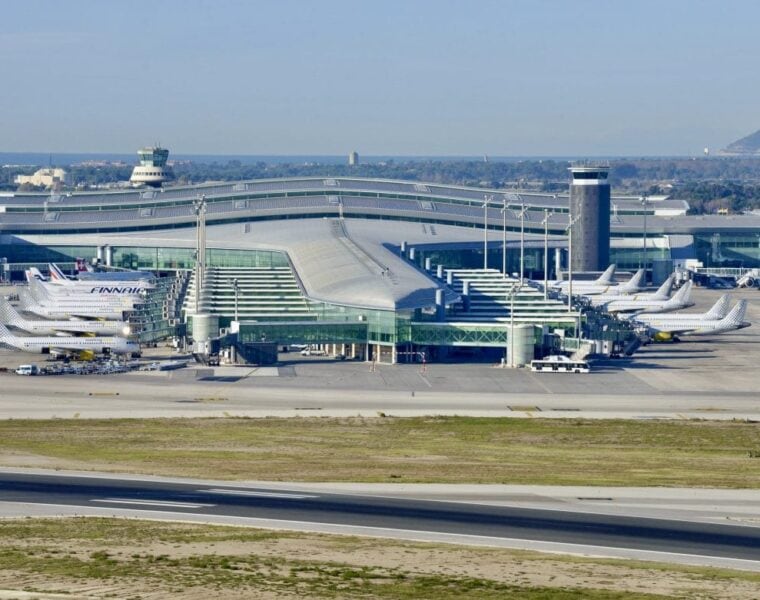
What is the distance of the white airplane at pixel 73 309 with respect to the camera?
149750 mm

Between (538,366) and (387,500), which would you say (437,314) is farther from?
(387,500)

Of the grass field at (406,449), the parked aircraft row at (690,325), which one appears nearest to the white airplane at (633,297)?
the parked aircraft row at (690,325)

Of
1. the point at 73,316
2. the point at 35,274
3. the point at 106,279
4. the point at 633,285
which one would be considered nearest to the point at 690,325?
the point at 633,285

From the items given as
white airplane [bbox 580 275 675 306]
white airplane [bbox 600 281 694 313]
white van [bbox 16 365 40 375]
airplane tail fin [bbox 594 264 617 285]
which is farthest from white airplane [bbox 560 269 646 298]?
white van [bbox 16 365 40 375]

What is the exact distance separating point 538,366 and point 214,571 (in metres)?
73.9

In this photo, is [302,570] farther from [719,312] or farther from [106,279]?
[106,279]

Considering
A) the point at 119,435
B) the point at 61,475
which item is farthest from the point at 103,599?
the point at 119,435

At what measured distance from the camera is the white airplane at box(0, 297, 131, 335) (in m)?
135

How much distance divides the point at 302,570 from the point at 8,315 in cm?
9550

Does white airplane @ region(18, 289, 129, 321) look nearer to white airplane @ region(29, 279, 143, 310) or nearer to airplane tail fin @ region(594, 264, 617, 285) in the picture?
white airplane @ region(29, 279, 143, 310)

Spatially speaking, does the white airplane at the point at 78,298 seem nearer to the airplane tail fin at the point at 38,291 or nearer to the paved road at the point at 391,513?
the airplane tail fin at the point at 38,291

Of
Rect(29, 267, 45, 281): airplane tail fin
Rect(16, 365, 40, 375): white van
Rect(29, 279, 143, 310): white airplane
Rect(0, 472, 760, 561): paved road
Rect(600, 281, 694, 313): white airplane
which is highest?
Rect(29, 267, 45, 281): airplane tail fin

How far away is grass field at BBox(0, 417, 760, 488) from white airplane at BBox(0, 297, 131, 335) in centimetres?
4588

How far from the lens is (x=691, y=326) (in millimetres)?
142250
